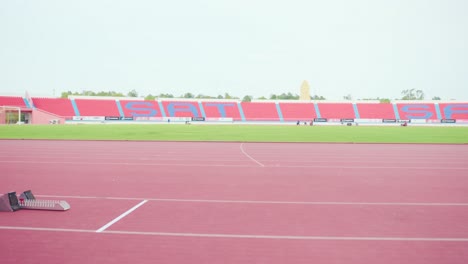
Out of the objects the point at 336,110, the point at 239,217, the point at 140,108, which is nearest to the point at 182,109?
the point at 140,108

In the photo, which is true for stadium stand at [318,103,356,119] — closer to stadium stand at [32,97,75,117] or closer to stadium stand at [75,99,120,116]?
stadium stand at [75,99,120,116]

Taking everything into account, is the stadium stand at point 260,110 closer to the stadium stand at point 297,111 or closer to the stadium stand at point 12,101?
the stadium stand at point 297,111

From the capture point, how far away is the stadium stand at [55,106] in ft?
220

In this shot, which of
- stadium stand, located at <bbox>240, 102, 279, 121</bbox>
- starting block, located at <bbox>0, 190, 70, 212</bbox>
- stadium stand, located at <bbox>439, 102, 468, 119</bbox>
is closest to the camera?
starting block, located at <bbox>0, 190, 70, 212</bbox>

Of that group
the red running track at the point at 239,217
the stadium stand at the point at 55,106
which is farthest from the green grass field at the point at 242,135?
the stadium stand at the point at 55,106

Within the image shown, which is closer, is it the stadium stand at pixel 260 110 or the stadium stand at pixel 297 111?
the stadium stand at pixel 297 111

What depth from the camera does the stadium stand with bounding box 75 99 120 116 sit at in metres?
71.2

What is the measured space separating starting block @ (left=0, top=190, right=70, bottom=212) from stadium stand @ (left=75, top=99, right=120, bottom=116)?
2704 inches

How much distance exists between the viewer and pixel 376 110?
3189 inches

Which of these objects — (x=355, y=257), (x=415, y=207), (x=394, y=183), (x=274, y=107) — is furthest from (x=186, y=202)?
(x=274, y=107)

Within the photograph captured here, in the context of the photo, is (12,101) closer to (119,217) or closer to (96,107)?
(96,107)

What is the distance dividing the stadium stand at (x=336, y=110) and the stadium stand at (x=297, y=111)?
2.11 meters

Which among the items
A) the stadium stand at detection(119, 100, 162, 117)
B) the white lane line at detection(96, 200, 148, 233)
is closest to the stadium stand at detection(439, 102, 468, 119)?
the stadium stand at detection(119, 100, 162, 117)

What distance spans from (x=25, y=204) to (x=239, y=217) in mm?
3784
